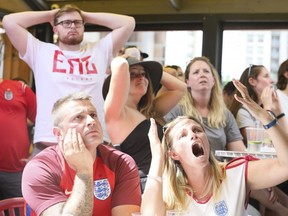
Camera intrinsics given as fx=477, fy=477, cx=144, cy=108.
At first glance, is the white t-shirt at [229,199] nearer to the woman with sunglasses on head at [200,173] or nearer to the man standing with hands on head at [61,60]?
the woman with sunglasses on head at [200,173]

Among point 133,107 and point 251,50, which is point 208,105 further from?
point 251,50

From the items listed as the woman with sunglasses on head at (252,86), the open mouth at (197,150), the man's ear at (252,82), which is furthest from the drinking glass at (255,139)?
the open mouth at (197,150)

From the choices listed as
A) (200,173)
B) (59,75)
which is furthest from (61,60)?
(200,173)

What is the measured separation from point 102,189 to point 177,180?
0.31 m

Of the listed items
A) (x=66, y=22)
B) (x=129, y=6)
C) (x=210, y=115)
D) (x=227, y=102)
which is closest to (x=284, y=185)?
(x=210, y=115)

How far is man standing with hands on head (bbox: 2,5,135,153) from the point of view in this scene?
268cm

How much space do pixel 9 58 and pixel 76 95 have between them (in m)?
3.57

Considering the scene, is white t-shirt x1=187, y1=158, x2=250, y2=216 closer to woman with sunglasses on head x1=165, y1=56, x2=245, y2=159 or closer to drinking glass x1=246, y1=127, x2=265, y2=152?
drinking glass x1=246, y1=127, x2=265, y2=152

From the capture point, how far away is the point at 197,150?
1.89m

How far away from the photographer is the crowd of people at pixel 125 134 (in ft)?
5.57

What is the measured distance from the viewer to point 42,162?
5.62 ft

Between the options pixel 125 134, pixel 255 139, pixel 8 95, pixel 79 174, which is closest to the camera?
pixel 79 174

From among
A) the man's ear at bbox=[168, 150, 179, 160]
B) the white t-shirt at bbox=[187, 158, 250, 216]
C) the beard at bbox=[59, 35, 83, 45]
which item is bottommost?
the white t-shirt at bbox=[187, 158, 250, 216]

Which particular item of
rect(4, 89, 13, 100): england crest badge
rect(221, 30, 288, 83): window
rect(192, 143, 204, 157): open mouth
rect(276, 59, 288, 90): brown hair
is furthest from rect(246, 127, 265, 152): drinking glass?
rect(221, 30, 288, 83): window
